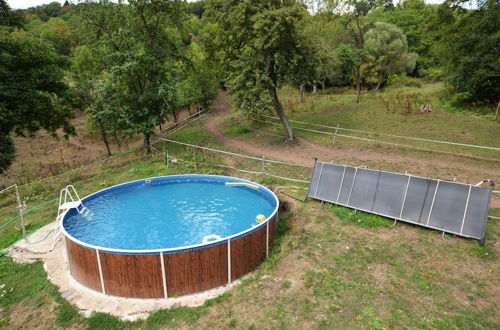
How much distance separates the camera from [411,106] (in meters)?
26.2

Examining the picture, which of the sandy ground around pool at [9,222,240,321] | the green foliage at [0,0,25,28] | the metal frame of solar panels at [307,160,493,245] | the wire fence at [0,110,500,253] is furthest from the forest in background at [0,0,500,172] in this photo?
the metal frame of solar panels at [307,160,493,245]

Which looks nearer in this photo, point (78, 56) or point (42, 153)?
point (78, 56)

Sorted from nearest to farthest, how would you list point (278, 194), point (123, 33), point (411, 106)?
1. point (278, 194)
2. point (123, 33)
3. point (411, 106)

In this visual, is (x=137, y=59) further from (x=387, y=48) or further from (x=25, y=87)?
(x=387, y=48)

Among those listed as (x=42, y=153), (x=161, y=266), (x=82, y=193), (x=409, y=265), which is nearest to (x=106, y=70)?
(x=82, y=193)

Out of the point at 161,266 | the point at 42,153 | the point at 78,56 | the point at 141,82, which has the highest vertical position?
the point at 78,56

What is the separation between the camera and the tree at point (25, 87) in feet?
55.7

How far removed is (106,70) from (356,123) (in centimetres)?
1997

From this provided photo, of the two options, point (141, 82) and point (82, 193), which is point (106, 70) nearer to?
point (141, 82)

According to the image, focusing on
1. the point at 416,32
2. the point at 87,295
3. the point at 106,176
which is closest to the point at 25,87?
the point at 106,176

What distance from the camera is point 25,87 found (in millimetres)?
17766

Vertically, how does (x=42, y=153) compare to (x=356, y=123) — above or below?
below

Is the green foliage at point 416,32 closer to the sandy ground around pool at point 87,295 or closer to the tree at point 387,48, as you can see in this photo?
the tree at point 387,48

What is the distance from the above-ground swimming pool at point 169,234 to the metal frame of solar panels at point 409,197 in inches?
111
